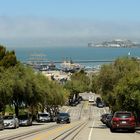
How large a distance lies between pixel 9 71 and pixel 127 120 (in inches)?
992

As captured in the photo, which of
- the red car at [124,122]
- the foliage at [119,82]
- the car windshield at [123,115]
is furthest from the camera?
the foliage at [119,82]

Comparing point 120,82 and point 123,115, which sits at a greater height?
point 120,82

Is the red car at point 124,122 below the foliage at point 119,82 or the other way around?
below

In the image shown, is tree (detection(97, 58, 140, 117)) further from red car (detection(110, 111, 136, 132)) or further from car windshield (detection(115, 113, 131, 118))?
red car (detection(110, 111, 136, 132))

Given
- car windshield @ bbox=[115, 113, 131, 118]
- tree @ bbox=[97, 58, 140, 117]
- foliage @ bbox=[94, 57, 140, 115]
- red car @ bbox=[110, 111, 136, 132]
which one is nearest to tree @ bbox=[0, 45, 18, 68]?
foliage @ bbox=[94, 57, 140, 115]

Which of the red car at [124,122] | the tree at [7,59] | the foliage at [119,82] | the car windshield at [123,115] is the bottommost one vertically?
the red car at [124,122]

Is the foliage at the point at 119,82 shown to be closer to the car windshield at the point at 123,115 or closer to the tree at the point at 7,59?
the car windshield at the point at 123,115

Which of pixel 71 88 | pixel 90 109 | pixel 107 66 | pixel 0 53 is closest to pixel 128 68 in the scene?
pixel 107 66

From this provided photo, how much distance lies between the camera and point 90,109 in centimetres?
14562

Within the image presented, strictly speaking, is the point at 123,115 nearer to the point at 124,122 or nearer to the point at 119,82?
the point at 124,122

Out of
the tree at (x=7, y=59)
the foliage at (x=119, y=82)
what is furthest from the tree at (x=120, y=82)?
the tree at (x=7, y=59)

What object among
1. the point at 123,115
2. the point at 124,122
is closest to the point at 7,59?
the point at 123,115

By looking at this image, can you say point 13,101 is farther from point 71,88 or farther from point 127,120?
point 71,88

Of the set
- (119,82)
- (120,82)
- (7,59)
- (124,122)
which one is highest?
(7,59)
